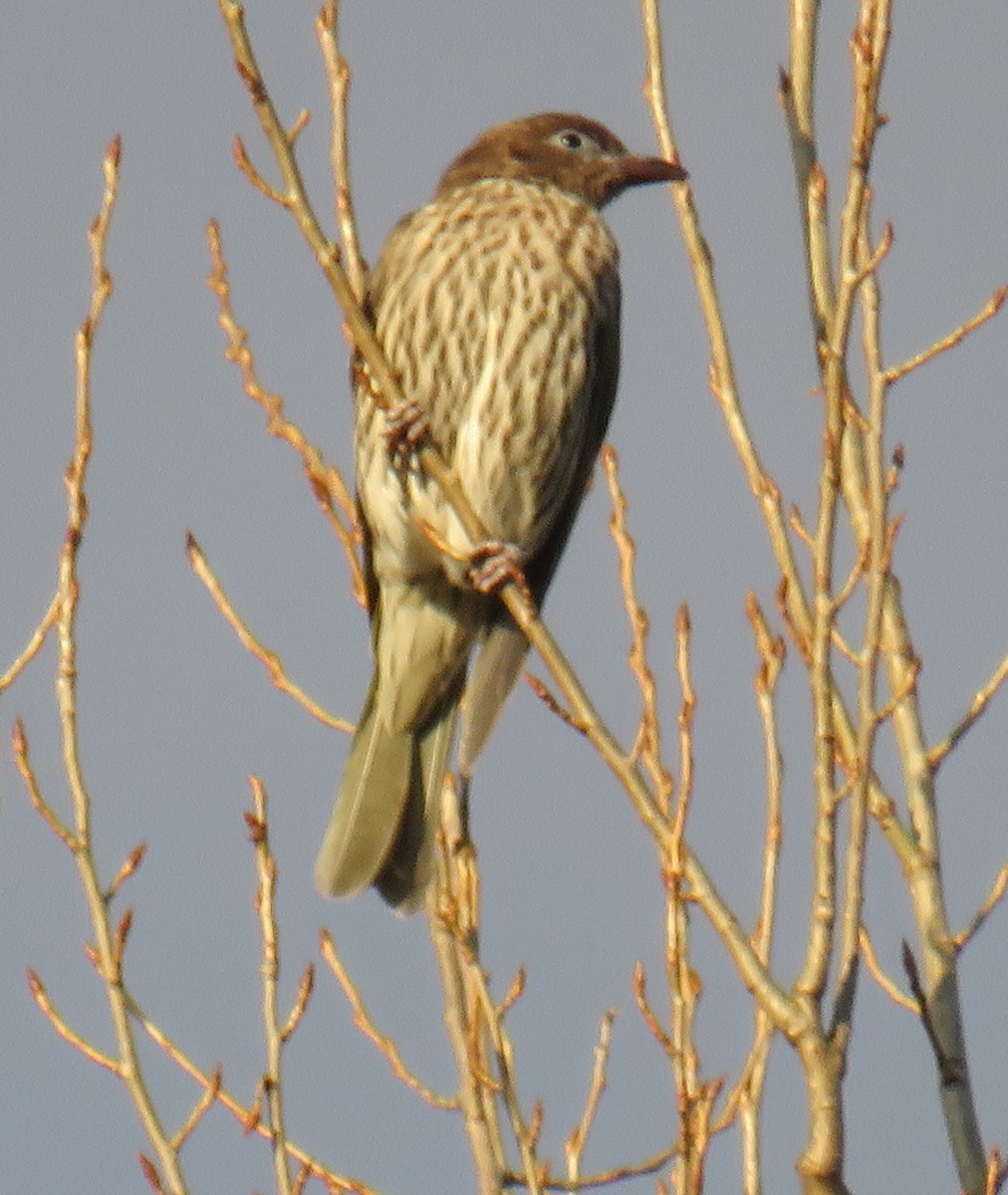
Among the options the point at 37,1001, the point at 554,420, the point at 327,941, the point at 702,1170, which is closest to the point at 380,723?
the point at 554,420

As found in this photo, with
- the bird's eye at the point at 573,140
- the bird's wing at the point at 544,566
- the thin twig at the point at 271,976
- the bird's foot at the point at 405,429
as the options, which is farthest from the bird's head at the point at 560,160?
the thin twig at the point at 271,976

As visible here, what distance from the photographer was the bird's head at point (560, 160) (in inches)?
249

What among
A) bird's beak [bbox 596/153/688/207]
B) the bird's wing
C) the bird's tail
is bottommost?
the bird's tail

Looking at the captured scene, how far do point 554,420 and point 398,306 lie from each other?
50 cm

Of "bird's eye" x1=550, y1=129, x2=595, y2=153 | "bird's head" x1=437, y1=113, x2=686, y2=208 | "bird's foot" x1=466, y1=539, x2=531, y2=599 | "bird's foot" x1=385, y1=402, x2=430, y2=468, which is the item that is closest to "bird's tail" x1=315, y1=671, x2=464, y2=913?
"bird's foot" x1=466, y1=539, x2=531, y2=599

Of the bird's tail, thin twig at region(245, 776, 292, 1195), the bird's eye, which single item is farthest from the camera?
the bird's eye

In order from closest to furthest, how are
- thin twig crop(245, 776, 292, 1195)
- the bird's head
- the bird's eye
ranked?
thin twig crop(245, 776, 292, 1195)
the bird's head
the bird's eye

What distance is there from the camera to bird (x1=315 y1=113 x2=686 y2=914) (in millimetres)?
5430

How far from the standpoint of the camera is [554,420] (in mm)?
5609

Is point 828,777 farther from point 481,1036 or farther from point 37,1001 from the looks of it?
point 37,1001

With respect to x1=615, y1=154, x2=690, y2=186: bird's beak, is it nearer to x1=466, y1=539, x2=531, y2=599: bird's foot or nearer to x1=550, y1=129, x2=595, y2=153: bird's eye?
x1=550, y1=129, x2=595, y2=153: bird's eye

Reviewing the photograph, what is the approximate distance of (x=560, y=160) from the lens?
6.46 m

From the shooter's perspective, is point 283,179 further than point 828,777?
Yes

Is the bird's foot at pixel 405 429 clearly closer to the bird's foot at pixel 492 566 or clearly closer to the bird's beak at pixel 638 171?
the bird's foot at pixel 492 566
